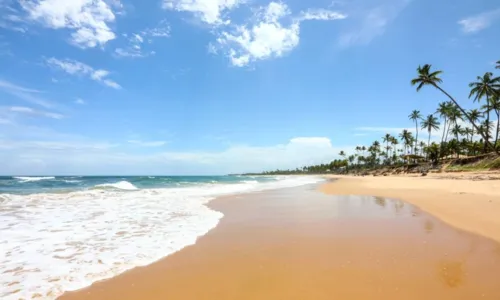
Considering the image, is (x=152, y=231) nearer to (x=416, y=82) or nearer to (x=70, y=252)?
(x=70, y=252)

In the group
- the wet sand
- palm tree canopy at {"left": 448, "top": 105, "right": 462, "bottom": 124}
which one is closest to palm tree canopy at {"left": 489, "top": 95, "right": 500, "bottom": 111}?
palm tree canopy at {"left": 448, "top": 105, "right": 462, "bottom": 124}

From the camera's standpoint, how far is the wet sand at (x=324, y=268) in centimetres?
439

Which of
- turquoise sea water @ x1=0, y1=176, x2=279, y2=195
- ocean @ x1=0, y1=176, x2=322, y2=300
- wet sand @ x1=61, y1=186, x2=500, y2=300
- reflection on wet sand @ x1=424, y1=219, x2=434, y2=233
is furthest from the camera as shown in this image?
turquoise sea water @ x1=0, y1=176, x2=279, y2=195

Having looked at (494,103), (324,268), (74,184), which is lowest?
(324,268)

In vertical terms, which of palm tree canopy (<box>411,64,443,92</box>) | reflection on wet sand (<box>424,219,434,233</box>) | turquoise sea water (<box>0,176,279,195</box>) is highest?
palm tree canopy (<box>411,64,443,92</box>)

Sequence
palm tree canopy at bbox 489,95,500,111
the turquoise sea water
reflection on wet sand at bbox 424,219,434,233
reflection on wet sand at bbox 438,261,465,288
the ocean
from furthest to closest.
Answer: palm tree canopy at bbox 489,95,500,111 < the turquoise sea water < reflection on wet sand at bbox 424,219,434,233 < the ocean < reflection on wet sand at bbox 438,261,465,288

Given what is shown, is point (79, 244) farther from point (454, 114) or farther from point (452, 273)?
point (454, 114)

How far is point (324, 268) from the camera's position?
541 centimetres

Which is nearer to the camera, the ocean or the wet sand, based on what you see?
the wet sand

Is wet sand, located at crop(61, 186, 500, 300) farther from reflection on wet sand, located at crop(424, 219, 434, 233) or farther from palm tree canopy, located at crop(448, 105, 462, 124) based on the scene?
palm tree canopy, located at crop(448, 105, 462, 124)

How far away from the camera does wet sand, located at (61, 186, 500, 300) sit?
4.39 meters

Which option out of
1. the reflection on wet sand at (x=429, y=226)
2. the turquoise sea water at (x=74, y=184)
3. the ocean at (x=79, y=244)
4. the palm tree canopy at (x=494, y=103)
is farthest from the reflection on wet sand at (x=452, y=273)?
the palm tree canopy at (x=494, y=103)

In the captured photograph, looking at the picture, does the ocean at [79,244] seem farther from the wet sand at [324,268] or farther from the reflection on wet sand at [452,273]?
the reflection on wet sand at [452,273]

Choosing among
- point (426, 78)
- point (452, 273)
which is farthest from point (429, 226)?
point (426, 78)
